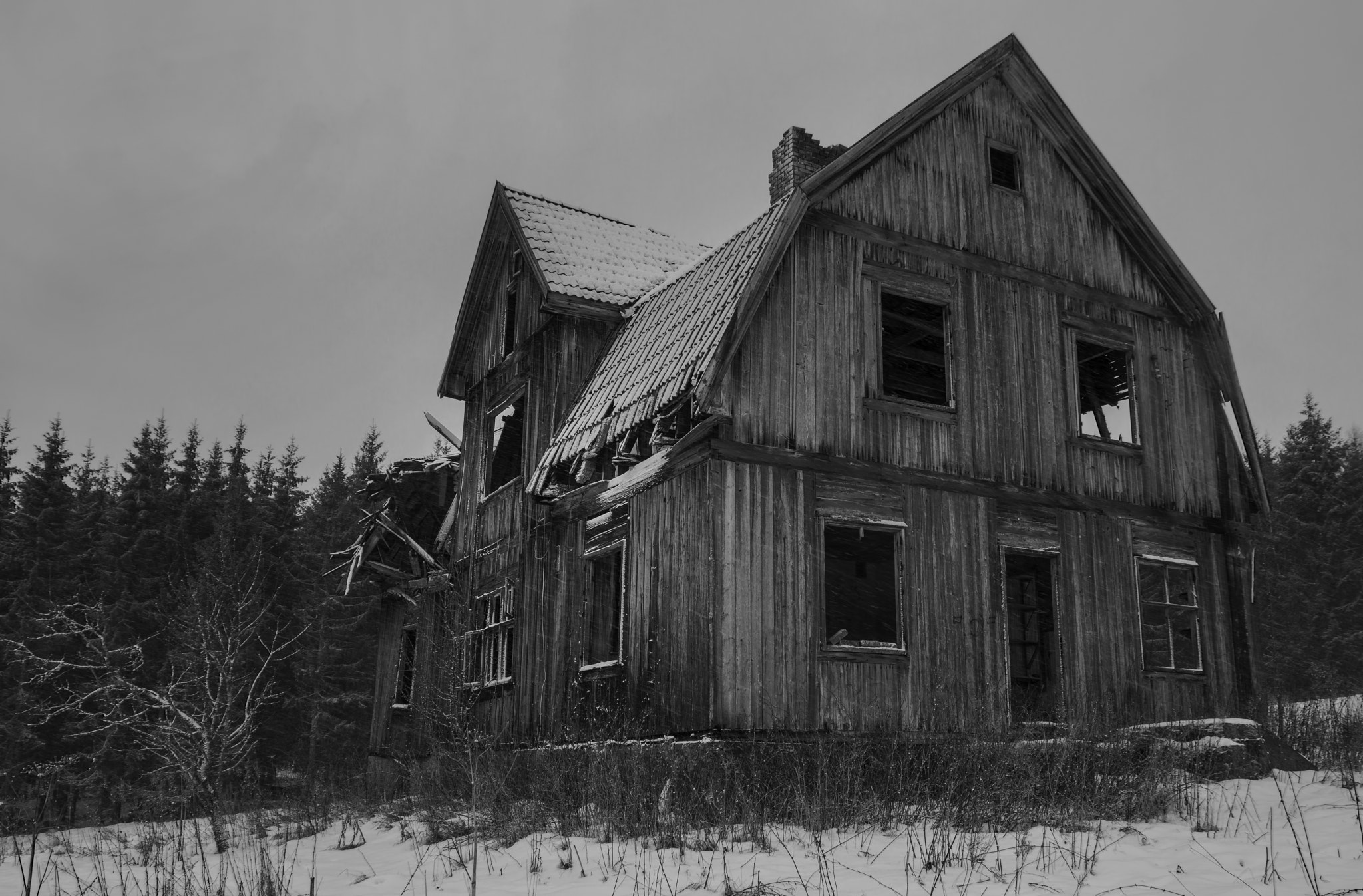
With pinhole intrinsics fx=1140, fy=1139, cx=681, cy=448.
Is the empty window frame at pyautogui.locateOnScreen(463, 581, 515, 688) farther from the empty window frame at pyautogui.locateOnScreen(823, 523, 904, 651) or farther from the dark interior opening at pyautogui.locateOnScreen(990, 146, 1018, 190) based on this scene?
the dark interior opening at pyautogui.locateOnScreen(990, 146, 1018, 190)

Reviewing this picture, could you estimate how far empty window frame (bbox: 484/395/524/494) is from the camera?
62.5 ft

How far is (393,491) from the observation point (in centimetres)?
2170

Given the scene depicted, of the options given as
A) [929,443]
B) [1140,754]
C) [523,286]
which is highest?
[523,286]

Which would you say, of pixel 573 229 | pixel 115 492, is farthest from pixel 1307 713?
pixel 115 492

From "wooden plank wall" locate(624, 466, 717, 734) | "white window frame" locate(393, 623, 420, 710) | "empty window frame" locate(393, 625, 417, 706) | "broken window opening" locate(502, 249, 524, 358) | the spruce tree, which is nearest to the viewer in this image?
"wooden plank wall" locate(624, 466, 717, 734)

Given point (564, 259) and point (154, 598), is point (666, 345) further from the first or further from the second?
point (154, 598)

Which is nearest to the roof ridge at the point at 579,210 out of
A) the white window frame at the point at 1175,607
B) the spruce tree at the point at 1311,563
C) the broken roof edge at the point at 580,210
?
the broken roof edge at the point at 580,210

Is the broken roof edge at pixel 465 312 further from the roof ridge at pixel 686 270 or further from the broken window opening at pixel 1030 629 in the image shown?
the broken window opening at pixel 1030 629

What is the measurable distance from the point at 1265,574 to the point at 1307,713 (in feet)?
94.4

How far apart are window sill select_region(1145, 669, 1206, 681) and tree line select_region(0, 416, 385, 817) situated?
19.9 m

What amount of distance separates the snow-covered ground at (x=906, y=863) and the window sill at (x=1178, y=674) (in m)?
3.63

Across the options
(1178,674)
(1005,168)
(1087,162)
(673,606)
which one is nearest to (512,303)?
(1005,168)

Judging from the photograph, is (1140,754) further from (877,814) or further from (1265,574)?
(1265,574)

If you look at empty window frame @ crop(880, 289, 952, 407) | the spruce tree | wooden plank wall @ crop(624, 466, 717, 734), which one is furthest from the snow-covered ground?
the spruce tree
